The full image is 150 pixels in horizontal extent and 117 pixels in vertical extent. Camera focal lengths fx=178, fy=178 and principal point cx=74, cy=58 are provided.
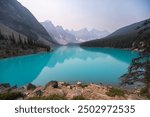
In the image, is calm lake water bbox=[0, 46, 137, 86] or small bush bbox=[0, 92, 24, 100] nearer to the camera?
small bush bbox=[0, 92, 24, 100]

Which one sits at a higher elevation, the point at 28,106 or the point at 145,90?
the point at 28,106

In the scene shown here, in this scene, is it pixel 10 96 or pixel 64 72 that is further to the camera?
pixel 64 72

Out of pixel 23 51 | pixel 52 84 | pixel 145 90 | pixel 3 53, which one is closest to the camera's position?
pixel 52 84

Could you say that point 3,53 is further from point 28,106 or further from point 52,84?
point 28,106

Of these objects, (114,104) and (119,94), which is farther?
(119,94)

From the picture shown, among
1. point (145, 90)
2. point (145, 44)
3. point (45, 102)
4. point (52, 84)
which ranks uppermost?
point (145, 44)

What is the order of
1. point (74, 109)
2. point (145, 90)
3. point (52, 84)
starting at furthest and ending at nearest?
point (145, 90) → point (52, 84) → point (74, 109)

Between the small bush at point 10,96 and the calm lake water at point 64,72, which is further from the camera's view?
the calm lake water at point 64,72

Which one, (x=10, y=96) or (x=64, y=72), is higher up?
(x=10, y=96)

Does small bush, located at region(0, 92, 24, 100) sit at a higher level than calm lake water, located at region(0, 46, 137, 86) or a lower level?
higher

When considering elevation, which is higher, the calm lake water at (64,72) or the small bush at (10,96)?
the small bush at (10,96)

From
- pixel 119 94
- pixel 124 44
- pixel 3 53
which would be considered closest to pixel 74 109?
pixel 119 94
